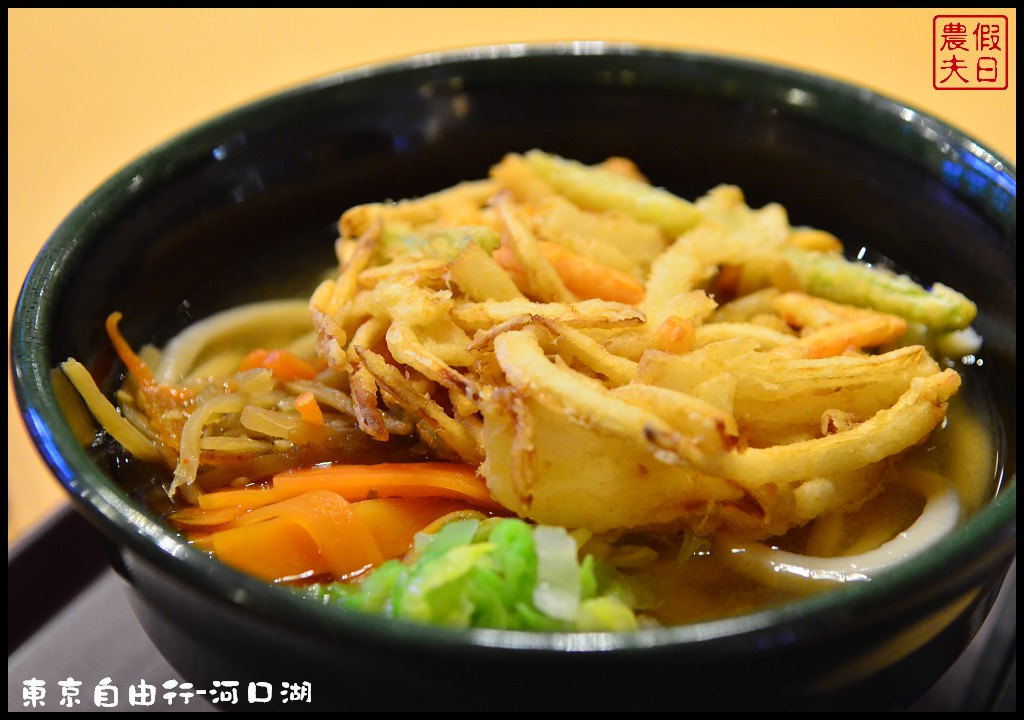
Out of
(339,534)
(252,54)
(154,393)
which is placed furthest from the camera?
(252,54)

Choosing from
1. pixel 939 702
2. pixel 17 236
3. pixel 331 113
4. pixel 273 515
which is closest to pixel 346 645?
pixel 273 515

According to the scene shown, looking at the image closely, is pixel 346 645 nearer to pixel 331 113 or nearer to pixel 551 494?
pixel 551 494

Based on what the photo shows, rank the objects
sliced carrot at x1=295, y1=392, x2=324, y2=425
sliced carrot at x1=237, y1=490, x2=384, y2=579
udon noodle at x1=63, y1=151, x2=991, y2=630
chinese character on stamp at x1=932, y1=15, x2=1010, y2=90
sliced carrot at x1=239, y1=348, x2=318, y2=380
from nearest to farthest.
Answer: udon noodle at x1=63, y1=151, x2=991, y2=630 → sliced carrot at x1=237, y1=490, x2=384, y2=579 → sliced carrot at x1=295, y1=392, x2=324, y2=425 → sliced carrot at x1=239, y1=348, x2=318, y2=380 → chinese character on stamp at x1=932, y1=15, x2=1010, y2=90

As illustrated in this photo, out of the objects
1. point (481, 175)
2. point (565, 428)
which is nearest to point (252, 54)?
point (481, 175)

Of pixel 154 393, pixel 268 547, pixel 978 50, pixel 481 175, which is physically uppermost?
pixel 978 50

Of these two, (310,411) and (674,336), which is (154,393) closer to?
(310,411)

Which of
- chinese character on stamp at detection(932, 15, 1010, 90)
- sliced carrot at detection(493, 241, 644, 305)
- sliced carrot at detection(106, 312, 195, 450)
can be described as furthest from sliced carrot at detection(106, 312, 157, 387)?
chinese character on stamp at detection(932, 15, 1010, 90)

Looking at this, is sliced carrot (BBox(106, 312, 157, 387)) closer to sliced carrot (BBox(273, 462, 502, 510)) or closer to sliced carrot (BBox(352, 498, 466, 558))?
sliced carrot (BBox(273, 462, 502, 510))
